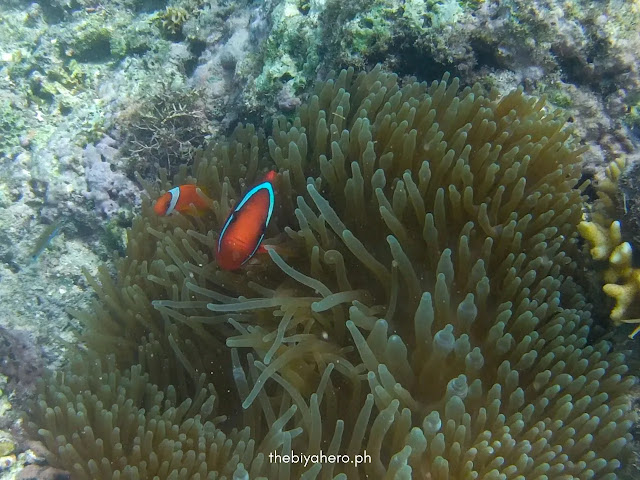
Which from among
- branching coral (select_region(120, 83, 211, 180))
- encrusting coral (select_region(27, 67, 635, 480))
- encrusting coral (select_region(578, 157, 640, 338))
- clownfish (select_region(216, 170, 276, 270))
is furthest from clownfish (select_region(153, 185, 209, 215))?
encrusting coral (select_region(578, 157, 640, 338))

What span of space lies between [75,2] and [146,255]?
16.2 feet

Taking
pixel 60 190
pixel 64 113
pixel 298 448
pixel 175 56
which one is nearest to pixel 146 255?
pixel 298 448

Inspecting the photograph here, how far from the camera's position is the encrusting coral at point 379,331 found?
1.79 metres

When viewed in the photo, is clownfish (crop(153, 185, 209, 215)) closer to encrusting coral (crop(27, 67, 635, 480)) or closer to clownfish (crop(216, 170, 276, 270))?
encrusting coral (crop(27, 67, 635, 480))

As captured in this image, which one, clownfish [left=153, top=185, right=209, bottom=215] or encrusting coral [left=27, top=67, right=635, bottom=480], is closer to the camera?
encrusting coral [left=27, top=67, right=635, bottom=480]

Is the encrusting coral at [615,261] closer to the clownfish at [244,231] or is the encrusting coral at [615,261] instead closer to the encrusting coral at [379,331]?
the encrusting coral at [379,331]

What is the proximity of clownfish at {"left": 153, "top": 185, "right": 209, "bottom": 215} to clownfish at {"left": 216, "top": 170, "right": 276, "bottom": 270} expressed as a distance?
1.98ft

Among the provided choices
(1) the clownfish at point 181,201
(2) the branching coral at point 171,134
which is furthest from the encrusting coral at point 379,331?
(2) the branching coral at point 171,134

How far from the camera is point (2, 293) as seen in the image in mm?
4027

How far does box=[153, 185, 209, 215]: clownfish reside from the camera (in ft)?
8.84

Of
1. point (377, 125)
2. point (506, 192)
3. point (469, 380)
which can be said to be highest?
point (377, 125)

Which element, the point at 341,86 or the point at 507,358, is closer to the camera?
the point at 507,358

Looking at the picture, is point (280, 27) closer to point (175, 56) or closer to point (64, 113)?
point (175, 56)

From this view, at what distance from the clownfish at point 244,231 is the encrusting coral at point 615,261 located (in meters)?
1.53
